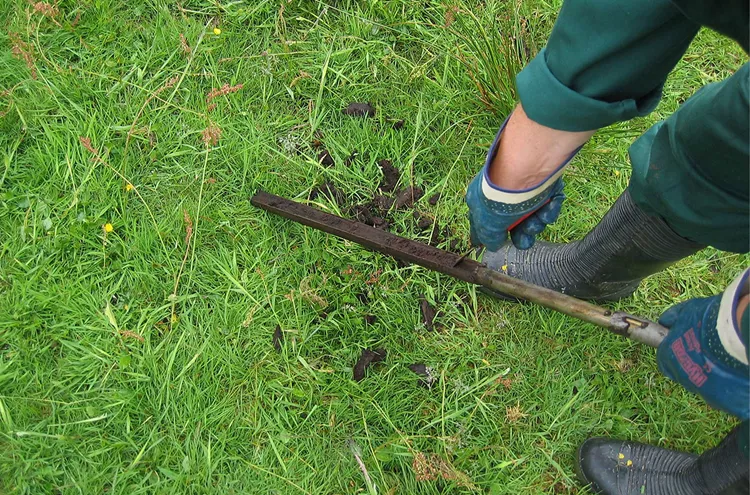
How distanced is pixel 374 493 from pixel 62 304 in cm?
141

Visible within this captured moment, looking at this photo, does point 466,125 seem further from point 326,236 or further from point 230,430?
point 230,430

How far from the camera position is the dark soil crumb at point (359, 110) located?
103 inches

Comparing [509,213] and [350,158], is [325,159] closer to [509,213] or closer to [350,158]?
[350,158]

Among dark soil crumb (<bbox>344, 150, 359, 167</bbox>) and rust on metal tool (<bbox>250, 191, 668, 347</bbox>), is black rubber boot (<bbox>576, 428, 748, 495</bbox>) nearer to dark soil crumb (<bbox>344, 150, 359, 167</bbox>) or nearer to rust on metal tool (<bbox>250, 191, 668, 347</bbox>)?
rust on metal tool (<bbox>250, 191, 668, 347</bbox>)

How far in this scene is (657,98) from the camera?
1.46 meters

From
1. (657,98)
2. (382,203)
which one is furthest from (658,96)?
(382,203)

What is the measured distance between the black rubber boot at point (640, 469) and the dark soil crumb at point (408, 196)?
1.18 m

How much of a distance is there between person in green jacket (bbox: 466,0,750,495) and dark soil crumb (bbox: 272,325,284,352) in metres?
0.85

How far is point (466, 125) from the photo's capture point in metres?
2.62

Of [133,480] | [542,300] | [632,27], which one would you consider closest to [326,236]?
[542,300]

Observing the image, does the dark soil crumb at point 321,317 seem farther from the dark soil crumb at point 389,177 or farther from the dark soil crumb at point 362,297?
the dark soil crumb at point 389,177

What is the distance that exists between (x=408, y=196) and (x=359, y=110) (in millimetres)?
468

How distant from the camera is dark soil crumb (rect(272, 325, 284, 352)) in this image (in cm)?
227

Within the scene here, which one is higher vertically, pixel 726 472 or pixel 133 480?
pixel 726 472
